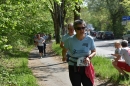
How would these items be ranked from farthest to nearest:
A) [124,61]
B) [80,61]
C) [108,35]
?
[108,35], [124,61], [80,61]

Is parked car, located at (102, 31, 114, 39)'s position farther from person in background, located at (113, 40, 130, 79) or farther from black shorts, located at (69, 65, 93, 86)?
black shorts, located at (69, 65, 93, 86)

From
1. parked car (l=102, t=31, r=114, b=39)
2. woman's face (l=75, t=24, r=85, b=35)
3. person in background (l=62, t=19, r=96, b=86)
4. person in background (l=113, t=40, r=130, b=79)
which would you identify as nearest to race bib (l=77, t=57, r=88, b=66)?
person in background (l=62, t=19, r=96, b=86)

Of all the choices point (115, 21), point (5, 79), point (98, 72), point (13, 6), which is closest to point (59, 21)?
point (13, 6)

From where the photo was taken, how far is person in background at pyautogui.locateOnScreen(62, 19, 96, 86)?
17.9ft

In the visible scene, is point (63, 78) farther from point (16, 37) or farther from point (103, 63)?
point (16, 37)

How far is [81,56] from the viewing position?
5512mm

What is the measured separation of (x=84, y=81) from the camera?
553cm

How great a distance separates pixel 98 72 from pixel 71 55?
5.48m

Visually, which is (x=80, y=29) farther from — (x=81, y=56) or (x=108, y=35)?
(x=108, y=35)

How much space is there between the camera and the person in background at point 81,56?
17.9 feet

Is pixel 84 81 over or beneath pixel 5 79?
over

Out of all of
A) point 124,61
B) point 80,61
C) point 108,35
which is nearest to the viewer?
point 80,61

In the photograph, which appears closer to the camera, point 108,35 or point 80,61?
point 80,61

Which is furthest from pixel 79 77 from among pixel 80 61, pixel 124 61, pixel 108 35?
pixel 108 35
